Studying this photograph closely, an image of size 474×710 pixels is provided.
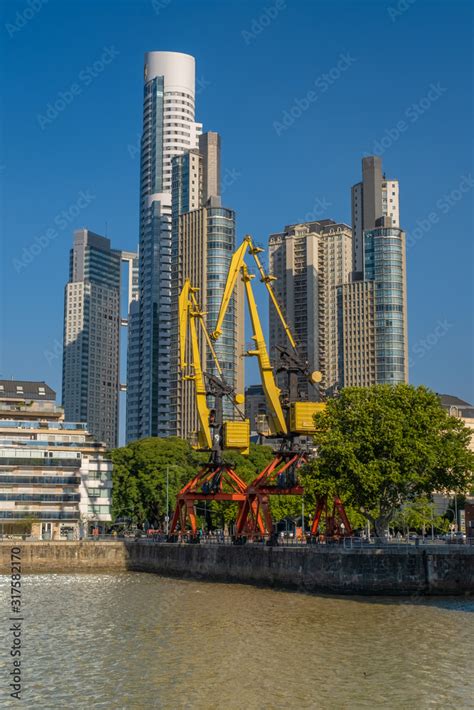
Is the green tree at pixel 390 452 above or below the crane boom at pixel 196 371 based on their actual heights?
below

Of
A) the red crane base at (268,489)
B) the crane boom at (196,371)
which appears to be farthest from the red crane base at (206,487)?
the crane boom at (196,371)

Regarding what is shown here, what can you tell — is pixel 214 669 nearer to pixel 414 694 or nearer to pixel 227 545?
pixel 414 694

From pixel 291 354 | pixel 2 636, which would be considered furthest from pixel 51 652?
pixel 291 354

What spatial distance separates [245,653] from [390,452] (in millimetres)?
35763

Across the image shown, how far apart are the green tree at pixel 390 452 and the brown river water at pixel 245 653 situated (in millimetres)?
12020

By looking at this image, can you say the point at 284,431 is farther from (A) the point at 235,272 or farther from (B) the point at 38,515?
(B) the point at 38,515

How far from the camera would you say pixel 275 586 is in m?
85.8

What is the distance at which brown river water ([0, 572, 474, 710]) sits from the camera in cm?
4144

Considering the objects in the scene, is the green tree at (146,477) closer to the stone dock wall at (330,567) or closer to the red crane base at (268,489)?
the stone dock wall at (330,567)

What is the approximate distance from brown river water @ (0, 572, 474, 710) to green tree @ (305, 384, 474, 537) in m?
12.0

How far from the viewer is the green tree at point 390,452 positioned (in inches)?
3282

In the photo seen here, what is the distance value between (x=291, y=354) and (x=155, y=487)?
50.8 m

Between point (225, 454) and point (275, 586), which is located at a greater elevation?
point (225, 454)

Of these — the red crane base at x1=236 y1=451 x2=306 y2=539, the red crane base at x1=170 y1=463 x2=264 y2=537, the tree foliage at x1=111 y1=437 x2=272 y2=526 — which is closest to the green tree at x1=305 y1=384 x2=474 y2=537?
the red crane base at x1=236 y1=451 x2=306 y2=539
